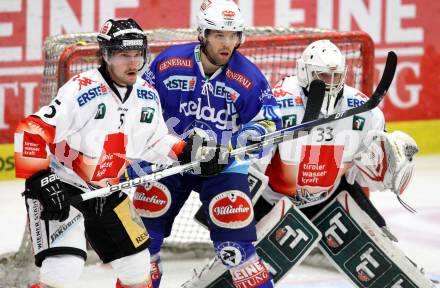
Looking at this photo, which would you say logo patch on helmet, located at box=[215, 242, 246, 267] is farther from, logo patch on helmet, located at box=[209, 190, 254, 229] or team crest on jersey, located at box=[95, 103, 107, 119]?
team crest on jersey, located at box=[95, 103, 107, 119]

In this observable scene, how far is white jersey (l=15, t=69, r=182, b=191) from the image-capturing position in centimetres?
430

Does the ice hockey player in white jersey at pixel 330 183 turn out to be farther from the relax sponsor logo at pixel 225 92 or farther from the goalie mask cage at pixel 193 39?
the goalie mask cage at pixel 193 39

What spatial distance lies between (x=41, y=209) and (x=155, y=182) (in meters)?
0.70

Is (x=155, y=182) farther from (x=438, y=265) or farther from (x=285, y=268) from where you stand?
(x=438, y=265)

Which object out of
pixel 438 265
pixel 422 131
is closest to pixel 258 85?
pixel 438 265

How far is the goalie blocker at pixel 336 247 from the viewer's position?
518 centimetres

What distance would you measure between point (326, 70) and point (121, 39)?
992mm

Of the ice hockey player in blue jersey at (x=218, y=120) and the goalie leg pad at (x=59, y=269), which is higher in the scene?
the ice hockey player in blue jersey at (x=218, y=120)

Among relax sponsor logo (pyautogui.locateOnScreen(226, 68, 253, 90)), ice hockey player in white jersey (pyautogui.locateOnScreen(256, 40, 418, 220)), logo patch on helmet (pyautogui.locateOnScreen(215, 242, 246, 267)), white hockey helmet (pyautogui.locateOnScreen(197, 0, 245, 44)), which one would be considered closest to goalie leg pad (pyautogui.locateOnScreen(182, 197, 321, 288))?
ice hockey player in white jersey (pyautogui.locateOnScreen(256, 40, 418, 220))

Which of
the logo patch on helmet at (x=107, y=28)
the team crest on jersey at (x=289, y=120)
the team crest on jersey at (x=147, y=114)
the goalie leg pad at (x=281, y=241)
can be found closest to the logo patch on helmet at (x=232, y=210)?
the goalie leg pad at (x=281, y=241)

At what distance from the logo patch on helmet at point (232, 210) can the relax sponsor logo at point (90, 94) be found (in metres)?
0.73

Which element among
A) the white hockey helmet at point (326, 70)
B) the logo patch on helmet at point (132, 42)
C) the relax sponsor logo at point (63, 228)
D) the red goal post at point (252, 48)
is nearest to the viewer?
the relax sponsor logo at point (63, 228)

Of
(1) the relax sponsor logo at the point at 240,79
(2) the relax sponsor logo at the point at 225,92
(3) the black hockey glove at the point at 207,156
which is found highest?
(1) the relax sponsor logo at the point at 240,79

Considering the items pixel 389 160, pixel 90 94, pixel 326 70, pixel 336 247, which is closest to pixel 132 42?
pixel 90 94
